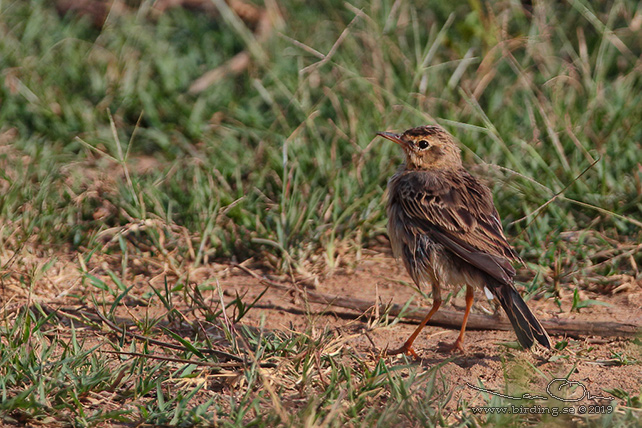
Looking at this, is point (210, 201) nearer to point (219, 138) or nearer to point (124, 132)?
point (219, 138)

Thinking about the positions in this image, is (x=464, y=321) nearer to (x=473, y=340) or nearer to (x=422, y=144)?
(x=473, y=340)

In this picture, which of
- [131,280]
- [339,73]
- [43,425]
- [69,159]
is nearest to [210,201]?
[131,280]

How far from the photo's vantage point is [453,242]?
516 cm

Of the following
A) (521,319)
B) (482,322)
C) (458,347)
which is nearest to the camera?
(521,319)

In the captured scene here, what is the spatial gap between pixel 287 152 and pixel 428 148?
57.7 inches

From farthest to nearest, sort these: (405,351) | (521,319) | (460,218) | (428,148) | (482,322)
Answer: (428,148) → (482,322) → (460,218) → (405,351) → (521,319)

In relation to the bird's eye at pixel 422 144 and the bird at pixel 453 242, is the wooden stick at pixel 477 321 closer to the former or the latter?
the bird at pixel 453 242

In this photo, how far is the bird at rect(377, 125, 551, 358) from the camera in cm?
489

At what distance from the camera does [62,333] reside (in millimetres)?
5176

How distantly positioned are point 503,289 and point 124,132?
4.23 m

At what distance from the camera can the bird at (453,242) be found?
4.89 m

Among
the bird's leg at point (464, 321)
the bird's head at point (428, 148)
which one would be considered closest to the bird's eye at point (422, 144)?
the bird's head at point (428, 148)

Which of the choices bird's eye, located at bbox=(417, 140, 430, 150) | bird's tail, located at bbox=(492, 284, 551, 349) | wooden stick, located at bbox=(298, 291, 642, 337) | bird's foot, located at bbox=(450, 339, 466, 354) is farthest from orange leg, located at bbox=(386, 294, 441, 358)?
bird's eye, located at bbox=(417, 140, 430, 150)

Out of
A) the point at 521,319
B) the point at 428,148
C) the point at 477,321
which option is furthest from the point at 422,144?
the point at 521,319
